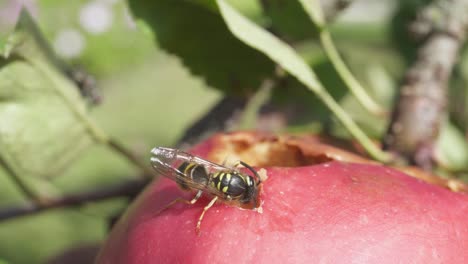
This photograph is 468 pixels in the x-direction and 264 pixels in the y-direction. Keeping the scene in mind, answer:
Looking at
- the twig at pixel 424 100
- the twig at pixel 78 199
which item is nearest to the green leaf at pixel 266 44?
the twig at pixel 424 100

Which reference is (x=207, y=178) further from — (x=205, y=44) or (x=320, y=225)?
(x=205, y=44)

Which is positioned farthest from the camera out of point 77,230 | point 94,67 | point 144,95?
point 94,67

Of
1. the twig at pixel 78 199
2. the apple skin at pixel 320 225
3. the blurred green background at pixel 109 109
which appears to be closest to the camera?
the apple skin at pixel 320 225

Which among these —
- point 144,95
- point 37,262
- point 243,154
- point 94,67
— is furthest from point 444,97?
point 94,67

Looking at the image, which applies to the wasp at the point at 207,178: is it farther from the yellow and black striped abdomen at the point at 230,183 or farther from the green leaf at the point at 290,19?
the green leaf at the point at 290,19

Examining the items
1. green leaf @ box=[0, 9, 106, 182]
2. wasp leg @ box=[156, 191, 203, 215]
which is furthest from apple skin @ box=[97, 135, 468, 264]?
green leaf @ box=[0, 9, 106, 182]

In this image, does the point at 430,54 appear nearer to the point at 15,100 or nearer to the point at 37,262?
the point at 15,100

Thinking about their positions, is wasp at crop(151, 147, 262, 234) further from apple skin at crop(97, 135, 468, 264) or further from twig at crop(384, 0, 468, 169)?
twig at crop(384, 0, 468, 169)
